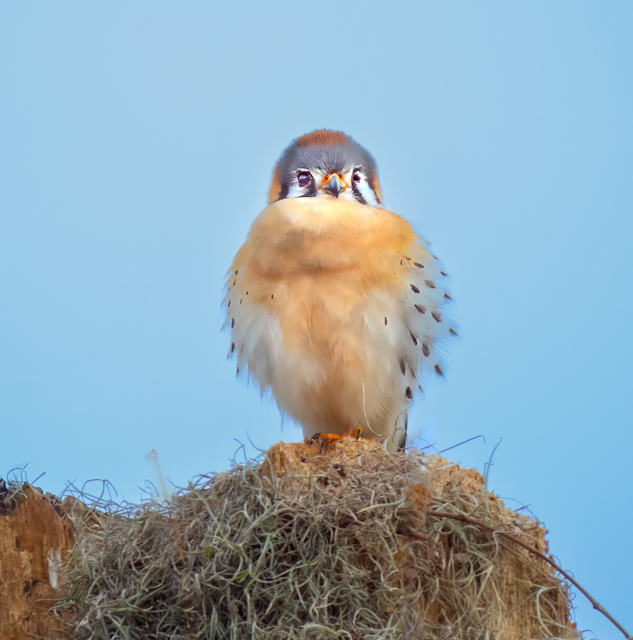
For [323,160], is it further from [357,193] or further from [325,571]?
[325,571]

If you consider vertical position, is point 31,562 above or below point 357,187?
below

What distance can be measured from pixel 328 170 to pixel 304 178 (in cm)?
10

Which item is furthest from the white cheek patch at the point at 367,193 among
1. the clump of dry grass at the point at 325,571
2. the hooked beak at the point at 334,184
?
the clump of dry grass at the point at 325,571

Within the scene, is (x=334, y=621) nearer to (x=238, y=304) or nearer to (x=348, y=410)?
(x=348, y=410)

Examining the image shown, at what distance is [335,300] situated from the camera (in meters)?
2.32

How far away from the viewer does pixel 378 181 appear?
2717mm

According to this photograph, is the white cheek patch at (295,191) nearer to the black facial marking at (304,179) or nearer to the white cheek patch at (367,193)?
the black facial marking at (304,179)

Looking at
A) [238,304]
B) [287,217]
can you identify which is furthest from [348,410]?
[287,217]

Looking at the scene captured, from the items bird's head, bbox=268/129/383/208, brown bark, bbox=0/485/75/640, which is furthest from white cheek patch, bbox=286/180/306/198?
brown bark, bbox=0/485/75/640

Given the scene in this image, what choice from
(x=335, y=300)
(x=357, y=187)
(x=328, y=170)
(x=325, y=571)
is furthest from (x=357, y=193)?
(x=325, y=571)

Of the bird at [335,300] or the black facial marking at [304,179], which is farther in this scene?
the black facial marking at [304,179]

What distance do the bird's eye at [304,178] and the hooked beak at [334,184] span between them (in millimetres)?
66

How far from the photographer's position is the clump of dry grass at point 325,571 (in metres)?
1.52

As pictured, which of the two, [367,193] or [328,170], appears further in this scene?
[367,193]
